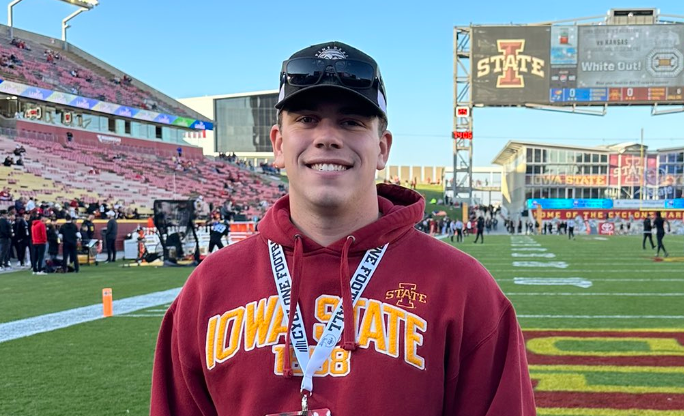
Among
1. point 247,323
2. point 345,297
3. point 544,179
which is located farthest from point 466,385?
point 544,179

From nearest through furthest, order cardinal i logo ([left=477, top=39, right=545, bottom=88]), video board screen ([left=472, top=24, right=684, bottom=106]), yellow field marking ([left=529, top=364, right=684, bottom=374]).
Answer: yellow field marking ([left=529, top=364, right=684, bottom=374])
video board screen ([left=472, top=24, right=684, bottom=106])
cardinal i logo ([left=477, top=39, right=545, bottom=88])

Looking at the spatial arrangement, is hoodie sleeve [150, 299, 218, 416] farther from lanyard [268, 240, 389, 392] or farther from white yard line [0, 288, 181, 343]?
white yard line [0, 288, 181, 343]

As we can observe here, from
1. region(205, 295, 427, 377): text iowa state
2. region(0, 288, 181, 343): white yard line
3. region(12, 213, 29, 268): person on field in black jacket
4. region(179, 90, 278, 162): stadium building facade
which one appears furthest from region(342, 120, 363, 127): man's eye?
region(179, 90, 278, 162): stadium building facade

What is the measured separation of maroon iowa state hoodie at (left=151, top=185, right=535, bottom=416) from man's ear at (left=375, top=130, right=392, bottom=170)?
16cm

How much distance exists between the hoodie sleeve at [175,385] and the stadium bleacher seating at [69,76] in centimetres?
3468

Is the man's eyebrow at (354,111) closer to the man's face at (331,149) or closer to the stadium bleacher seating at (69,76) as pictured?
the man's face at (331,149)

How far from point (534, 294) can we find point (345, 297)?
8499 mm

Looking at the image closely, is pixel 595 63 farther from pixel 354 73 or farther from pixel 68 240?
pixel 354 73

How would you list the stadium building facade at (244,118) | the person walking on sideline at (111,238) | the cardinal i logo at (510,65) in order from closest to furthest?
the person walking on sideline at (111,238), the cardinal i logo at (510,65), the stadium building facade at (244,118)

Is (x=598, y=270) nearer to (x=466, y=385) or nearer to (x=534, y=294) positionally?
(x=534, y=294)

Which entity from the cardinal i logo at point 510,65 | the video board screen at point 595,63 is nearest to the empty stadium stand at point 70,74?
the cardinal i logo at point 510,65

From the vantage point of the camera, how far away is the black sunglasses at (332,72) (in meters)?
1.55

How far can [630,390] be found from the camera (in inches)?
175

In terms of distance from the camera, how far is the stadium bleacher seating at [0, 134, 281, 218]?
25594mm
